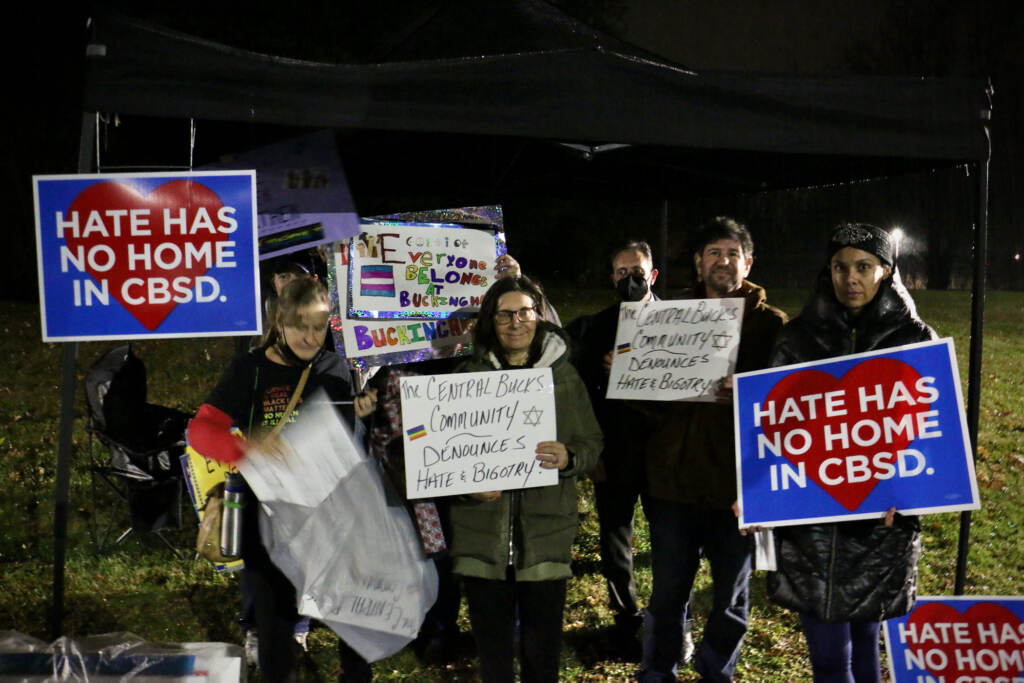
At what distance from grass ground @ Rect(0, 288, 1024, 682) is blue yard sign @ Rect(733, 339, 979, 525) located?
148 cm

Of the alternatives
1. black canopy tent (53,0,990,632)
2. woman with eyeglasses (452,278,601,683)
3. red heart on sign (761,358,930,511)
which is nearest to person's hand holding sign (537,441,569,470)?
woman with eyeglasses (452,278,601,683)

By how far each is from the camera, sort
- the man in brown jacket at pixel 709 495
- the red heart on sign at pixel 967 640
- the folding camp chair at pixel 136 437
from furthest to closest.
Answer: the folding camp chair at pixel 136 437 → the man in brown jacket at pixel 709 495 → the red heart on sign at pixel 967 640

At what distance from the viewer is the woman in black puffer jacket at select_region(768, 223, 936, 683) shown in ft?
9.16

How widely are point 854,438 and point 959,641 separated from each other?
0.95m

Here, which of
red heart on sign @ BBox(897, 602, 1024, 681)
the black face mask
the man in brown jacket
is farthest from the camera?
the black face mask

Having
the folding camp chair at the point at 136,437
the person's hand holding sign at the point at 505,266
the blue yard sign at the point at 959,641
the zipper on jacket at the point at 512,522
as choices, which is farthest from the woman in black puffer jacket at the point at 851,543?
the folding camp chair at the point at 136,437

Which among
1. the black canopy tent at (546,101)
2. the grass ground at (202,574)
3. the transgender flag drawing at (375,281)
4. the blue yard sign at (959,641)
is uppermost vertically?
the black canopy tent at (546,101)

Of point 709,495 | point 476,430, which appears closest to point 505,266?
point 476,430

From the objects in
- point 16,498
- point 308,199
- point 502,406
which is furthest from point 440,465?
point 16,498

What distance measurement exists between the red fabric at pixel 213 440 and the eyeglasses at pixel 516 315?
0.99 meters

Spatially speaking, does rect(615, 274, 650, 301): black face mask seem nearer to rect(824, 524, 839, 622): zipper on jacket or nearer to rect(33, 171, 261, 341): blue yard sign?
rect(824, 524, 839, 622): zipper on jacket

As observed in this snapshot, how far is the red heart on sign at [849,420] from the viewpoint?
111 inches

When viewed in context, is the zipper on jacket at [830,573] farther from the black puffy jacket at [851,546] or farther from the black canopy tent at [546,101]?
the black canopy tent at [546,101]

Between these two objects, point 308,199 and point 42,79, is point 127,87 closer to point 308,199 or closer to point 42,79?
point 308,199
